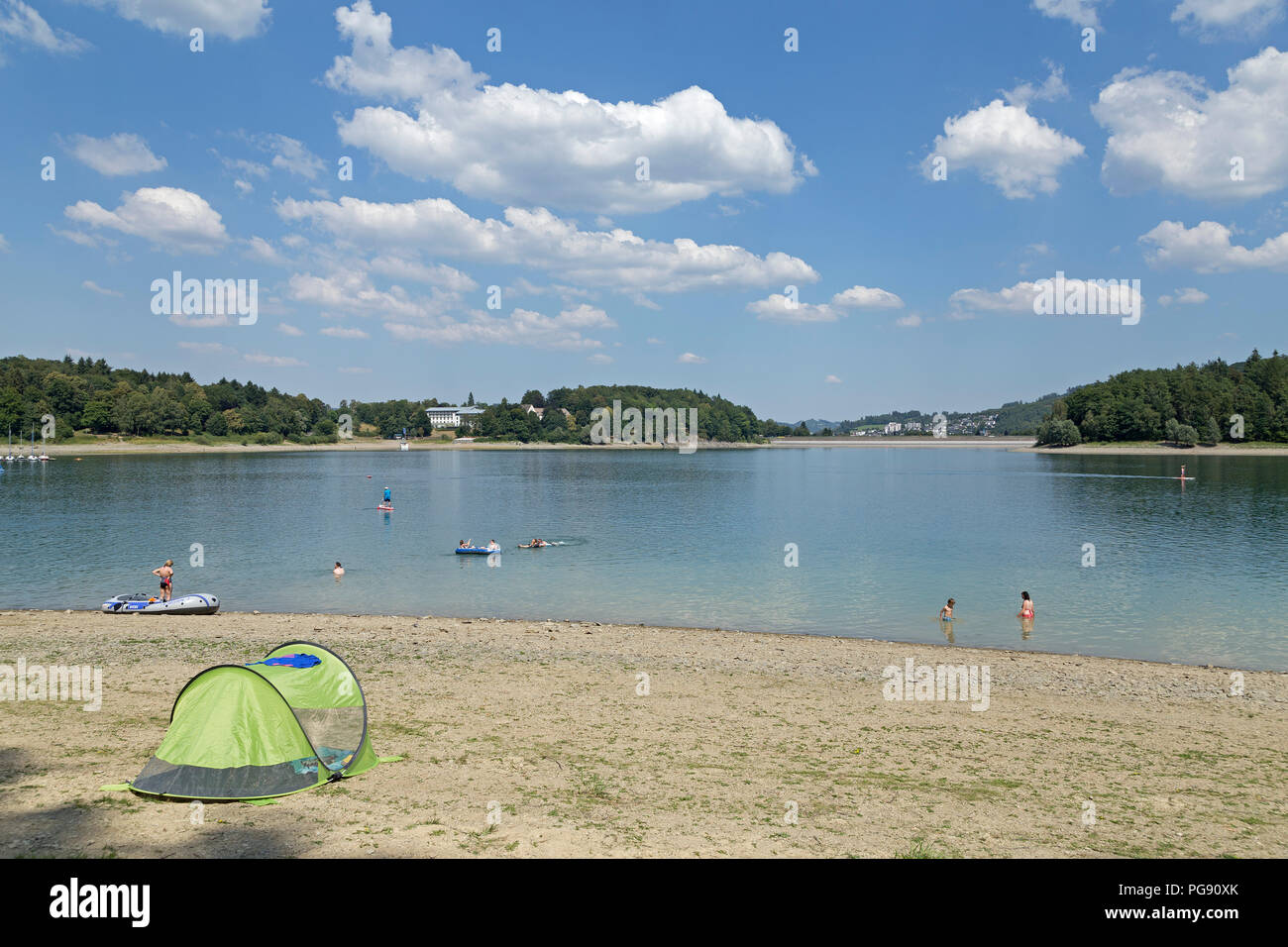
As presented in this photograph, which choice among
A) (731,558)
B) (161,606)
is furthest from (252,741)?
(731,558)

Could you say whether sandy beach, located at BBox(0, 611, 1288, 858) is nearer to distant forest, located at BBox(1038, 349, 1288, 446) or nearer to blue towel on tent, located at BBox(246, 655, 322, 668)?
blue towel on tent, located at BBox(246, 655, 322, 668)

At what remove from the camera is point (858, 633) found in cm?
2617

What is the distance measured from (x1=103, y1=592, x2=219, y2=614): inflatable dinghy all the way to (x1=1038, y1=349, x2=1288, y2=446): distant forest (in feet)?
595

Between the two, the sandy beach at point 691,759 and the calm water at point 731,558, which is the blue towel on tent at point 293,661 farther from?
the calm water at point 731,558

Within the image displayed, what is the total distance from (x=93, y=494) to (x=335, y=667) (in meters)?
78.1

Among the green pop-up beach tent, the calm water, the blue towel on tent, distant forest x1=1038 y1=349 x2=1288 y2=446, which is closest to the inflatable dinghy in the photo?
the calm water

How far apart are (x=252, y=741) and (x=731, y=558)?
33.5 metres

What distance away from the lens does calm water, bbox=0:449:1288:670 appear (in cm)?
2842

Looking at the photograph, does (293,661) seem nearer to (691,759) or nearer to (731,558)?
(691,759)

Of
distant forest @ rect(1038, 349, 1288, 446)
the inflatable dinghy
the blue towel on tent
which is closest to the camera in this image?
the blue towel on tent

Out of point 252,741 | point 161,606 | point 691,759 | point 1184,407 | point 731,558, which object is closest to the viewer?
point 252,741

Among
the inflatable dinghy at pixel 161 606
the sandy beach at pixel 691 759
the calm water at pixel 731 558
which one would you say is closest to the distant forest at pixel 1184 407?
the calm water at pixel 731 558

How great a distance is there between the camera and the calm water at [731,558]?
28.4m

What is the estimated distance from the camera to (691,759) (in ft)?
41.8
